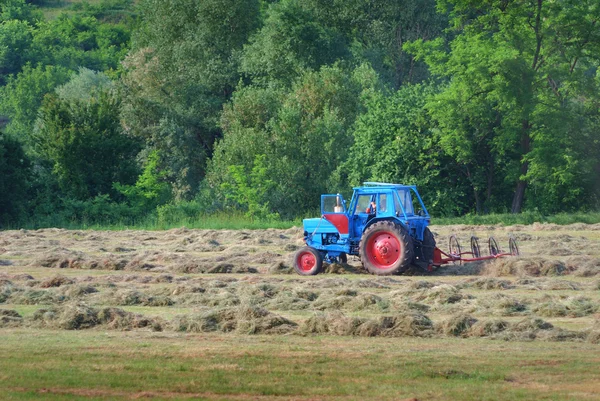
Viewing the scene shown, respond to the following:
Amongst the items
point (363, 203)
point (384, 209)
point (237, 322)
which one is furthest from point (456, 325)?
point (363, 203)

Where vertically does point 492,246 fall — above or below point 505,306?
above

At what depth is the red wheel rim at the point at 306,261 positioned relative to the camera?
22391 mm

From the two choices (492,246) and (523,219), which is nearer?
(492,246)

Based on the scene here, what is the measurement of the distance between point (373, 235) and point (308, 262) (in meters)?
1.68

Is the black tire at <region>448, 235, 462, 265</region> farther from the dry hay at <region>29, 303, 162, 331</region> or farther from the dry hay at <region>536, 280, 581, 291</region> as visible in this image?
the dry hay at <region>29, 303, 162, 331</region>

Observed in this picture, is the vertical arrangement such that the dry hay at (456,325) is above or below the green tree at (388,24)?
below

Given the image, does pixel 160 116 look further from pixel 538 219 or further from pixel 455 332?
pixel 455 332

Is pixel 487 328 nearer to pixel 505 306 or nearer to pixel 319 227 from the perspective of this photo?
pixel 505 306

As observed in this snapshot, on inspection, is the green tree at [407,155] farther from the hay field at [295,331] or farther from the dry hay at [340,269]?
the dry hay at [340,269]

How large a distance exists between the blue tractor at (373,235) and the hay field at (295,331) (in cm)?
40

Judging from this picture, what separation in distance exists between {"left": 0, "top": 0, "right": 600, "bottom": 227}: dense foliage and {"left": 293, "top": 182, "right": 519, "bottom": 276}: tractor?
1804 cm

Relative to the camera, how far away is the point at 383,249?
21812 millimetres

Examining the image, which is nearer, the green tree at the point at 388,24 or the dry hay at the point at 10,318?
the dry hay at the point at 10,318

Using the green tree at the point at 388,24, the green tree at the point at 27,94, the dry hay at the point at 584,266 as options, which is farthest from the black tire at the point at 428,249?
the green tree at the point at 27,94
